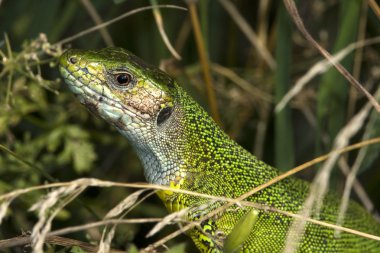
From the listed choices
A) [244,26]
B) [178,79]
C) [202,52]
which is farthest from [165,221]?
[244,26]

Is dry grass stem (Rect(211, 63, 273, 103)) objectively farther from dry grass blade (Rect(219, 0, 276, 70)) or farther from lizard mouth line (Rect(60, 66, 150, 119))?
lizard mouth line (Rect(60, 66, 150, 119))

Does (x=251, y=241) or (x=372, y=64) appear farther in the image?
(x=372, y=64)

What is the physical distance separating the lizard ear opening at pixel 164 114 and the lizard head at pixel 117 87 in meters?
0.01

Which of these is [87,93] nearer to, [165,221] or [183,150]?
[183,150]

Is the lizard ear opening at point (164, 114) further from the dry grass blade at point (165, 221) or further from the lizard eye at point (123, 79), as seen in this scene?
the dry grass blade at point (165, 221)

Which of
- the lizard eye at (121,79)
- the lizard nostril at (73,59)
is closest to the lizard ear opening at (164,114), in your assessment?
the lizard eye at (121,79)

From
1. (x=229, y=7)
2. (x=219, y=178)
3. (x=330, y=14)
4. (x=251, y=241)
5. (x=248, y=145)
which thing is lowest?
(x=251, y=241)

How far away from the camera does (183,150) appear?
272cm

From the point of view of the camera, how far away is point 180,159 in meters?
2.71

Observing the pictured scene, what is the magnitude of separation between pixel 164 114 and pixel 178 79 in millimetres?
965

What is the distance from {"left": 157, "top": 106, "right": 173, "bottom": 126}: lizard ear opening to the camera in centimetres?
270

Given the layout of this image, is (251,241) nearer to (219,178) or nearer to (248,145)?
(219,178)

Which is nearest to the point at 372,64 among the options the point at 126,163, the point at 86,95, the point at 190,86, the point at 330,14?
the point at 330,14

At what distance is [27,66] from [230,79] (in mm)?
1740
